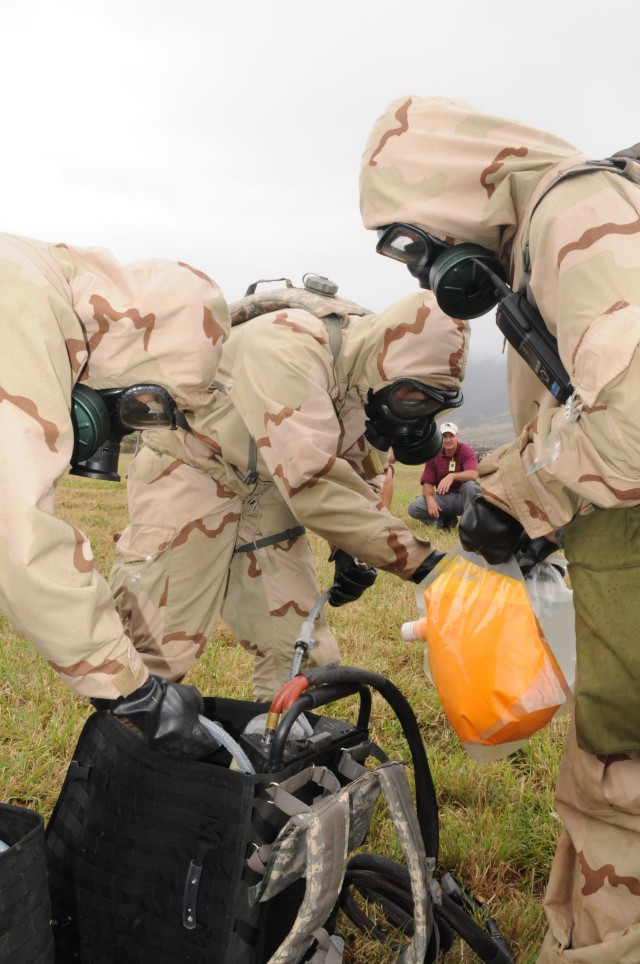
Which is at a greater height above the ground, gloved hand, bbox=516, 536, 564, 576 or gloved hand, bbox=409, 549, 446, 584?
gloved hand, bbox=516, 536, 564, 576

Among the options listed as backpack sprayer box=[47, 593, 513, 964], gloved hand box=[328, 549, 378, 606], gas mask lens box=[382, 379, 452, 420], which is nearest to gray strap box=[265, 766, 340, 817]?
backpack sprayer box=[47, 593, 513, 964]

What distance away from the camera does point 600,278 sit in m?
1.49

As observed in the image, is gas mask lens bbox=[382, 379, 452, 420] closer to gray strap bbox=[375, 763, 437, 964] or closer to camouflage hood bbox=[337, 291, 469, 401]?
camouflage hood bbox=[337, 291, 469, 401]

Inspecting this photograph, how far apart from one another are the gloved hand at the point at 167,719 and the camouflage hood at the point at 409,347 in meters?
1.66

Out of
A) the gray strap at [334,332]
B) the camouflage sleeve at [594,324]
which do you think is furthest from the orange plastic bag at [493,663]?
the gray strap at [334,332]

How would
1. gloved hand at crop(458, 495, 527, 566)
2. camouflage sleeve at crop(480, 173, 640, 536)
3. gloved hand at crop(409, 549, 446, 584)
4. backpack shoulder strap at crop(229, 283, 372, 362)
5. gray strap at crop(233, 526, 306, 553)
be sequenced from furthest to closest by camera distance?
gray strap at crop(233, 526, 306, 553), backpack shoulder strap at crop(229, 283, 372, 362), gloved hand at crop(409, 549, 446, 584), gloved hand at crop(458, 495, 527, 566), camouflage sleeve at crop(480, 173, 640, 536)

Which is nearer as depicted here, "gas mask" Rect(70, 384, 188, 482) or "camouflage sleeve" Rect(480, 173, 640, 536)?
"camouflage sleeve" Rect(480, 173, 640, 536)

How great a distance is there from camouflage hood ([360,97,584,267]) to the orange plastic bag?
0.91 metres

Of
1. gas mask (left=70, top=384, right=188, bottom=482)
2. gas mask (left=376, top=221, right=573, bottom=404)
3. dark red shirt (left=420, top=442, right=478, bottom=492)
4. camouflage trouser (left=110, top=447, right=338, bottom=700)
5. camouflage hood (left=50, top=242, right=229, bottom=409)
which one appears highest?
gas mask (left=376, top=221, right=573, bottom=404)

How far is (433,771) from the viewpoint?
3162 mm

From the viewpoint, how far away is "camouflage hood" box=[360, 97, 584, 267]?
188 cm

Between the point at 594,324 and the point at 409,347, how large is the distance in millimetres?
1612

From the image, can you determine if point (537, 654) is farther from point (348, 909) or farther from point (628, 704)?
point (348, 909)

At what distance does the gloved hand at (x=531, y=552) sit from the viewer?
2.14m
